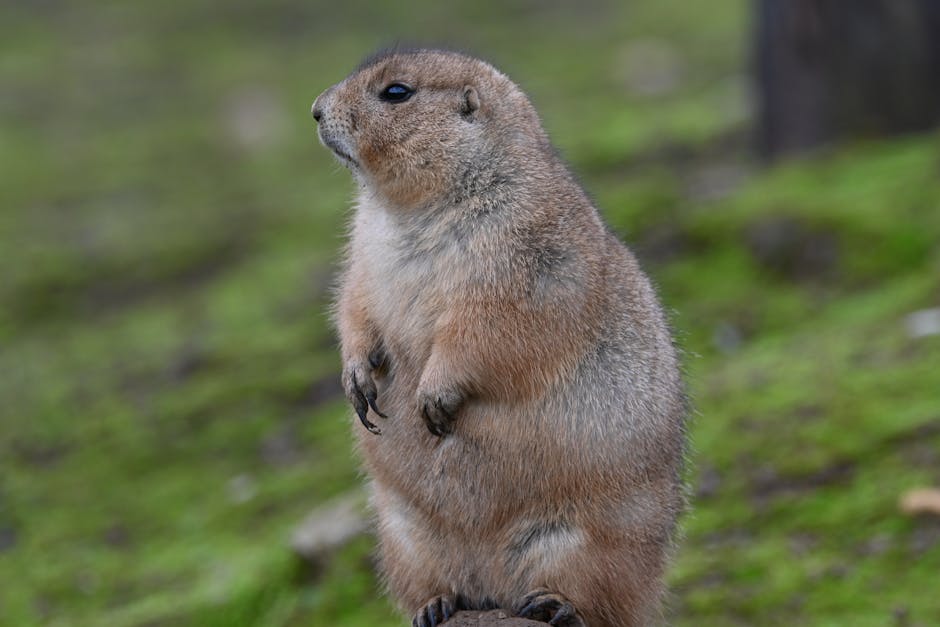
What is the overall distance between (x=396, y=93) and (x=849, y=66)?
910 centimetres

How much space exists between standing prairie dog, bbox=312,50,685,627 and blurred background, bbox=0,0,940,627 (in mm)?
622

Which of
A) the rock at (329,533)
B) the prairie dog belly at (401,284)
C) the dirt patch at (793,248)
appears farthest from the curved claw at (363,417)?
the dirt patch at (793,248)

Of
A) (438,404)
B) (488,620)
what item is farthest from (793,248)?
(488,620)

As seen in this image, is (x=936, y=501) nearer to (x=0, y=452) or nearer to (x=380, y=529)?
(x=380, y=529)

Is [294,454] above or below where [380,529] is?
below

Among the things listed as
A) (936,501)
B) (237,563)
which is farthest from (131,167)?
(936,501)

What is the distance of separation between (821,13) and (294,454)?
21.8 ft

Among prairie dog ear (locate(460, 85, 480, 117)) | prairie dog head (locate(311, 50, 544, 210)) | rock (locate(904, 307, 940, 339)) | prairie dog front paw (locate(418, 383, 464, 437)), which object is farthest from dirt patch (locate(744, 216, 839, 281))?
prairie dog front paw (locate(418, 383, 464, 437))

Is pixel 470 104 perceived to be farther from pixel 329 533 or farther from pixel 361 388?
pixel 329 533

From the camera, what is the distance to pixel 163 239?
61.1 ft

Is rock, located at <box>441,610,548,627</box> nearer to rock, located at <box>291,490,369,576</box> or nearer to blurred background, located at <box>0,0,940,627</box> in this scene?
blurred background, located at <box>0,0,940,627</box>

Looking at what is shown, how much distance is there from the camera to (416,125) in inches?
255

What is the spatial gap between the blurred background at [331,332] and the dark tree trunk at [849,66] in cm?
2

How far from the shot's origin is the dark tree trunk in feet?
47.4
